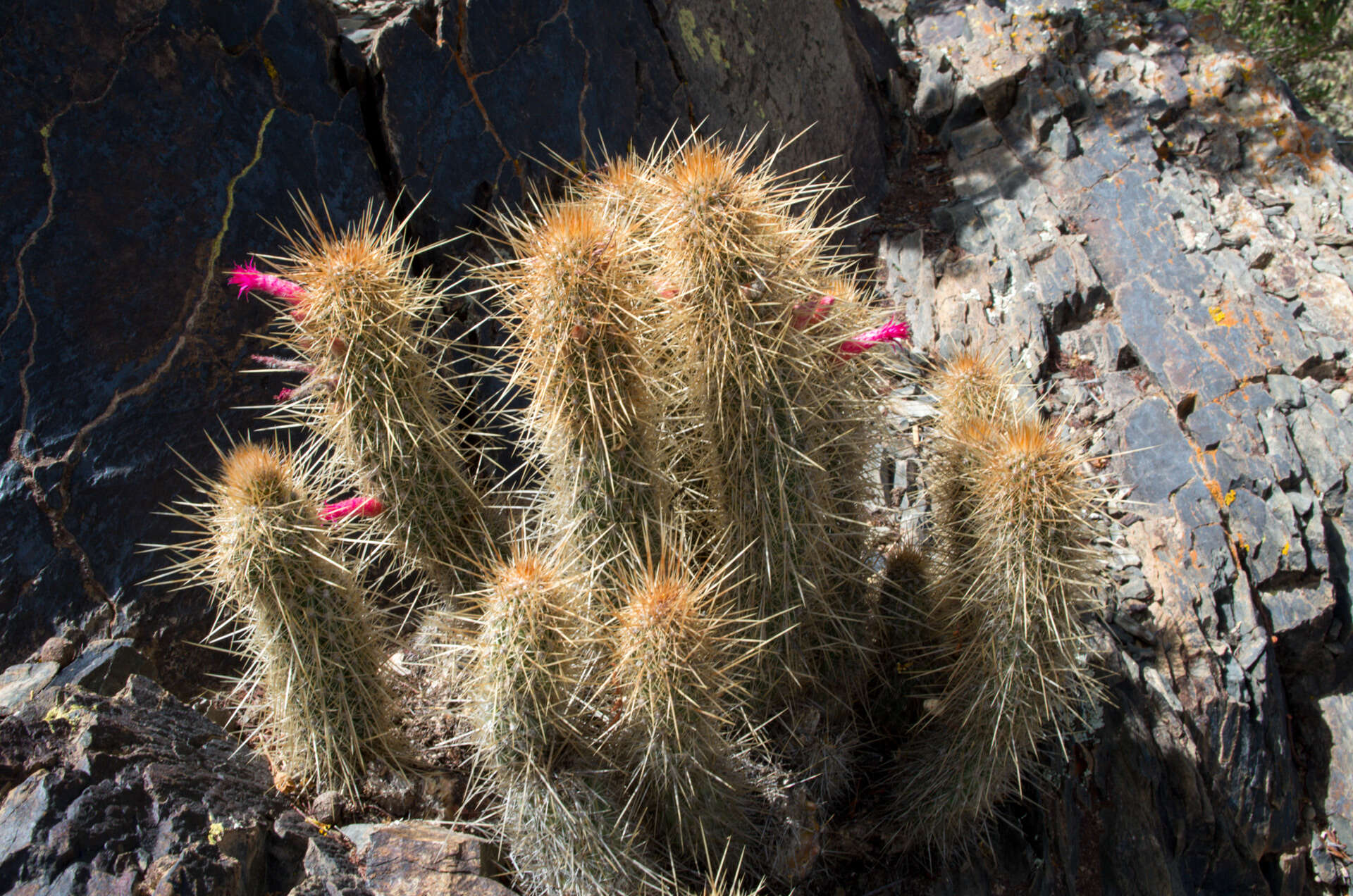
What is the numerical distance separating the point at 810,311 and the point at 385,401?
1221 mm

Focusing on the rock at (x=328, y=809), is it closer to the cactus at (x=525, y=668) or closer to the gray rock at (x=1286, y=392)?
the cactus at (x=525, y=668)

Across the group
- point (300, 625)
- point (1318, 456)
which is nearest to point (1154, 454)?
point (1318, 456)

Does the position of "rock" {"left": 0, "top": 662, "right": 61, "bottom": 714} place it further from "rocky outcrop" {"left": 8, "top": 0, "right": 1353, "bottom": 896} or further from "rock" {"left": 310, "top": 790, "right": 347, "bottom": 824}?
"rock" {"left": 310, "top": 790, "right": 347, "bottom": 824}

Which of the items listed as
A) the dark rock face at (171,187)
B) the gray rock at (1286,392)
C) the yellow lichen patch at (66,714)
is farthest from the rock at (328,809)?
the gray rock at (1286,392)

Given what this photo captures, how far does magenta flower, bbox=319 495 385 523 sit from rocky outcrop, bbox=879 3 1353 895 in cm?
223

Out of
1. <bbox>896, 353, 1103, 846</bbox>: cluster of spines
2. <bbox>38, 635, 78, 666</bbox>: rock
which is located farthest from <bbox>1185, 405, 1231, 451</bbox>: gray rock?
<bbox>38, 635, 78, 666</bbox>: rock

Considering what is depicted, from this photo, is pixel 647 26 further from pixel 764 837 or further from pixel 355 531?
pixel 764 837

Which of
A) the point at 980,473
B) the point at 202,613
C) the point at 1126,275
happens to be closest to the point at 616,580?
the point at 980,473

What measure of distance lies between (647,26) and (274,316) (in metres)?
2.35

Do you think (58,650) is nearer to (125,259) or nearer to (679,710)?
(125,259)

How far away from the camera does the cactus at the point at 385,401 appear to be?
242cm

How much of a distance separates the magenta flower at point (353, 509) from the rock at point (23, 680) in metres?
0.94

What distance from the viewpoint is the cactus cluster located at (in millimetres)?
2152

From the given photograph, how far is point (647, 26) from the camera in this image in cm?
437
